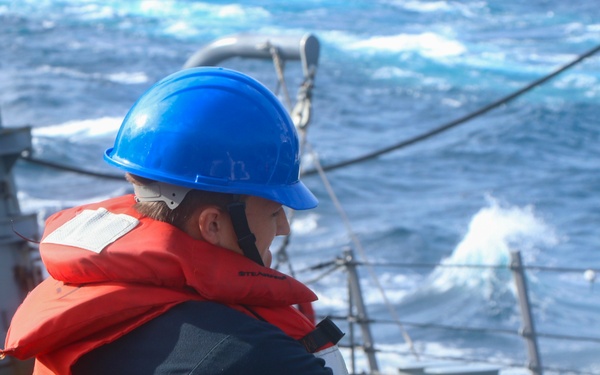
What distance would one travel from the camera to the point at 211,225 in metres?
1.61

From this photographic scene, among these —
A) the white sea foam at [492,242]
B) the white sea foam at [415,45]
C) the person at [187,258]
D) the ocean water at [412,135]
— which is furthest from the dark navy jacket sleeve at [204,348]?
the white sea foam at [415,45]

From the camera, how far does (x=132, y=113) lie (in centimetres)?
171

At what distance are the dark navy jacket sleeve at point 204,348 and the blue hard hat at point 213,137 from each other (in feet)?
0.72

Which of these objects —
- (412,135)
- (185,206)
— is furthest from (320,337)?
(412,135)

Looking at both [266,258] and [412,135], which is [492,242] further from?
[266,258]

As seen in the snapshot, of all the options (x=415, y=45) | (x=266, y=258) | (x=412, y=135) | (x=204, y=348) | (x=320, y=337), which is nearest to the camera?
(x=204, y=348)

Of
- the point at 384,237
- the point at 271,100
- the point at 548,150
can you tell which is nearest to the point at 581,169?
the point at 548,150

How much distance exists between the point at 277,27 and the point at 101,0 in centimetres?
927

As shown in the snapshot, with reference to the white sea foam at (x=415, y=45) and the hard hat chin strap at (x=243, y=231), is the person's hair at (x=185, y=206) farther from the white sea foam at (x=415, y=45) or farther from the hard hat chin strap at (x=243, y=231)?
the white sea foam at (x=415, y=45)

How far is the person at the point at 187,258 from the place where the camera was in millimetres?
1491

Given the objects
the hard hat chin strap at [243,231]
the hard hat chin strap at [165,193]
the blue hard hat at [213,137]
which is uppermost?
the blue hard hat at [213,137]

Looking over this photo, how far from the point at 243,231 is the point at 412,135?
19.6 m

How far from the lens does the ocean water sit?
12359 mm

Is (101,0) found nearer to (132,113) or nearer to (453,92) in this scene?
(453,92)
